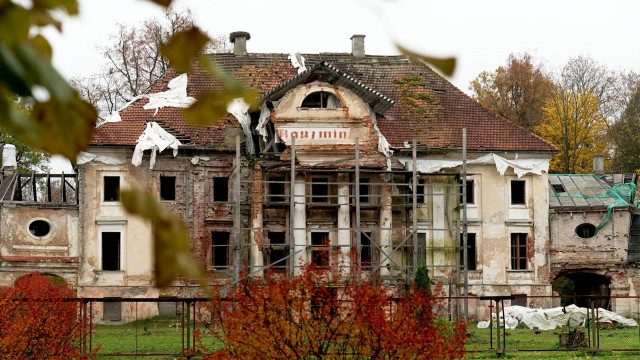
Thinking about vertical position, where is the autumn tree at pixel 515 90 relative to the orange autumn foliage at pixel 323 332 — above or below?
above

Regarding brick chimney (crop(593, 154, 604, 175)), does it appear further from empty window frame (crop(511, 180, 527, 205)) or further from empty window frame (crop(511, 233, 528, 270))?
empty window frame (crop(511, 233, 528, 270))

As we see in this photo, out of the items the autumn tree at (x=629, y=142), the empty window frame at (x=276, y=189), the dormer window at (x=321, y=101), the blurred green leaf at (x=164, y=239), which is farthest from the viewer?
the autumn tree at (x=629, y=142)

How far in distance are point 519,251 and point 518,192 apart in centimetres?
211

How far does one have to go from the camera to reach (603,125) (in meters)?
52.8

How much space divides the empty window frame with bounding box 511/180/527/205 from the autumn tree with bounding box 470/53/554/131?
19758mm

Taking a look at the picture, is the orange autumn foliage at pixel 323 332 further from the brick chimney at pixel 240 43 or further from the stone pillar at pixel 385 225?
the brick chimney at pixel 240 43

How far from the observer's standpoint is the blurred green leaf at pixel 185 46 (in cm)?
177

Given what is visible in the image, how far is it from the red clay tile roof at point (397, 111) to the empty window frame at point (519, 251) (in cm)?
316

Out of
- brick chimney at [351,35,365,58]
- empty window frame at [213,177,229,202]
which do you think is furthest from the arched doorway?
empty window frame at [213,177,229,202]

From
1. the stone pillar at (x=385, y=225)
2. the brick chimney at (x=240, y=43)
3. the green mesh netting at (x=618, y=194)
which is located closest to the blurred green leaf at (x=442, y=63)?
the stone pillar at (x=385, y=225)

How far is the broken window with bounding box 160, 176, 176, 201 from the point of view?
3338 cm

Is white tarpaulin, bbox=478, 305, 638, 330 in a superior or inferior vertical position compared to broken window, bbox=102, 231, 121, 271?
inferior

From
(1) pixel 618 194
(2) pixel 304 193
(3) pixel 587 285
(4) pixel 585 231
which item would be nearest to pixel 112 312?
(2) pixel 304 193

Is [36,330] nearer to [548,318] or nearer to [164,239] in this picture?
[164,239]
